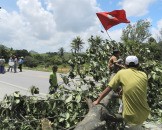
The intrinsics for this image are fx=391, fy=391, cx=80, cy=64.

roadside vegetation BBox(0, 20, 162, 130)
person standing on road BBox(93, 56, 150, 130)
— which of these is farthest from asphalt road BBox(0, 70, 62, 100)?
person standing on road BBox(93, 56, 150, 130)

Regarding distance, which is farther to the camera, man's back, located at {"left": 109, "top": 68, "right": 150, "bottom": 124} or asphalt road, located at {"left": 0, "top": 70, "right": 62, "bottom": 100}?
asphalt road, located at {"left": 0, "top": 70, "right": 62, "bottom": 100}

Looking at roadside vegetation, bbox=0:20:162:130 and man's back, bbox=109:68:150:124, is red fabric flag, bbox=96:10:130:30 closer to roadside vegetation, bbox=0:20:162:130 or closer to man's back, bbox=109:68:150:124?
roadside vegetation, bbox=0:20:162:130

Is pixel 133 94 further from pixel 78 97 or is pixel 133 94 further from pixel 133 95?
pixel 78 97

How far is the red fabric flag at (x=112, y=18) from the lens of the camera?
9945 mm

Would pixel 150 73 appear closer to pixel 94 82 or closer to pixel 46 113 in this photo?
pixel 94 82

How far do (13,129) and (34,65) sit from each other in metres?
56.8

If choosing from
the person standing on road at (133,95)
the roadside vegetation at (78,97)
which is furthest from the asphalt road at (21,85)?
the person standing on road at (133,95)

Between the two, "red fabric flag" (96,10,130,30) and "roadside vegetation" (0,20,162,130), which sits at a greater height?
"red fabric flag" (96,10,130,30)

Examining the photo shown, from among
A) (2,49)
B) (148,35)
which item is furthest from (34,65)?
(148,35)

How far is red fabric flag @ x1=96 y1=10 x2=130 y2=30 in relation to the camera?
9945 mm

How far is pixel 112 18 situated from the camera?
32.8 feet

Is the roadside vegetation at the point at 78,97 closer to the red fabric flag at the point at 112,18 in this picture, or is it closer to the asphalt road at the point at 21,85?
the red fabric flag at the point at 112,18

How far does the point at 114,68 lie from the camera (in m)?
8.36

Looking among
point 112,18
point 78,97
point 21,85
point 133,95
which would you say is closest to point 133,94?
point 133,95
